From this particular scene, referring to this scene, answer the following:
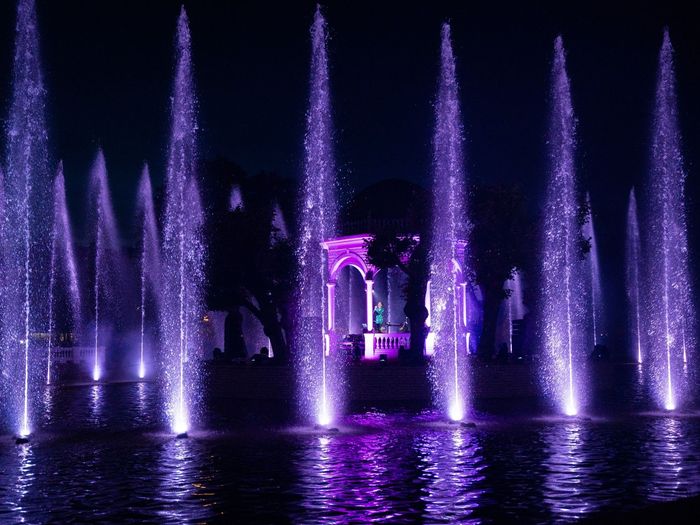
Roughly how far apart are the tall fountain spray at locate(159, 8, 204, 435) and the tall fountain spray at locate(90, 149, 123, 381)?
13.2 feet

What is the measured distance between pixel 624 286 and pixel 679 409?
3787cm

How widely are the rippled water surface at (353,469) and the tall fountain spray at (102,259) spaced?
24539 millimetres

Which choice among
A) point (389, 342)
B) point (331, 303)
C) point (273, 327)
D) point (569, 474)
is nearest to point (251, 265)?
point (273, 327)

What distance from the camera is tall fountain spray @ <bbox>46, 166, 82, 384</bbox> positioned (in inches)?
1671

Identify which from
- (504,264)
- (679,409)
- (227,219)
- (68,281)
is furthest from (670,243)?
(68,281)

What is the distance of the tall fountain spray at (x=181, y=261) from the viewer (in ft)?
84.4

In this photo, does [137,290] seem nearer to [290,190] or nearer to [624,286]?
[290,190]

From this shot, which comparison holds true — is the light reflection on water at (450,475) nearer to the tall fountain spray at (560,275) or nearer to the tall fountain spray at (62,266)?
the tall fountain spray at (560,275)

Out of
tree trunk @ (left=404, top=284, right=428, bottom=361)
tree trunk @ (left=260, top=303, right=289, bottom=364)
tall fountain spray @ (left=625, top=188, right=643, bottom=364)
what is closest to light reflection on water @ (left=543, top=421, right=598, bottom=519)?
tree trunk @ (left=404, top=284, right=428, bottom=361)

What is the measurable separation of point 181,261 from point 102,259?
23.8m

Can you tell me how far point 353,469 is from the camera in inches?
539

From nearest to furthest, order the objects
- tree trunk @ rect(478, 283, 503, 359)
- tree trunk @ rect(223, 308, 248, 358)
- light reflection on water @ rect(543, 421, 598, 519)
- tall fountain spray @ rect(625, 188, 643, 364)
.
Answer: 1. light reflection on water @ rect(543, 421, 598, 519)
2. tree trunk @ rect(478, 283, 503, 359)
3. tree trunk @ rect(223, 308, 248, 358)
4. tall fountain spray @ rect(625, 188, 643, 364)

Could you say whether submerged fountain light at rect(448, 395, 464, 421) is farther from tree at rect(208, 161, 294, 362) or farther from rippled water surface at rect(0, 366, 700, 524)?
tree at rect(208, 161, 294, 362)

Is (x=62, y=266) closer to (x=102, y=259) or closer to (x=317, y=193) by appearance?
(x=102, y=259)
